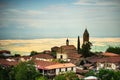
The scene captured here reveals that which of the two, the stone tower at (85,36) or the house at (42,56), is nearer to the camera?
the house at (42,56)

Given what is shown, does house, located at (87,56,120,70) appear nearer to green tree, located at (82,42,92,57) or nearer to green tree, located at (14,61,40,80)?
green tree, located at (82,42,92,57)

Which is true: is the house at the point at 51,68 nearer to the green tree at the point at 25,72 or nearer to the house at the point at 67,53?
the green tree at the point at 25,72

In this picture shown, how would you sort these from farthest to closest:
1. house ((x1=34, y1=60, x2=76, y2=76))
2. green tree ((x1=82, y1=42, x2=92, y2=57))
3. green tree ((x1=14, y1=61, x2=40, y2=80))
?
green tree ((x1=82, y1=42, x2=92, y2=57)) < house ((x1=34, y1=60, x2=76, y2=76)) < green tree ((x1=14, y1=61, x2=40, y2=80))

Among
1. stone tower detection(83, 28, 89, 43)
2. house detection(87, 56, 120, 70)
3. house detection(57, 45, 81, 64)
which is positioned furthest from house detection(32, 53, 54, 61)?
stone tower detection(83, 28, 89, 43)

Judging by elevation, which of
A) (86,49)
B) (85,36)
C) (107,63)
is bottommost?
(107,63)

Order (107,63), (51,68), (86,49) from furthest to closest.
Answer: (86,49)
(107,63)
(51,68)

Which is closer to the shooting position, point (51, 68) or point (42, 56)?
point (51, 68)

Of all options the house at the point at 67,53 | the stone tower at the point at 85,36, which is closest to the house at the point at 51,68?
the house at the point at 67,53

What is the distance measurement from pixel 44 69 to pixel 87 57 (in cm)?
271

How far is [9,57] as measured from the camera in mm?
8906

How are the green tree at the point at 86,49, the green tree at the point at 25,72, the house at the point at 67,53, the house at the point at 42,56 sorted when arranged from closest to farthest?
the green tree at the point at 25,72 → the house at the point at 42,56 → the house at the point at 67,53 → the green tree at the point at 86,49

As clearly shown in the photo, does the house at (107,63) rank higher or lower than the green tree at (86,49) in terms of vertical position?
lower

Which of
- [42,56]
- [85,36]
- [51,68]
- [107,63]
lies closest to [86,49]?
[85,36]

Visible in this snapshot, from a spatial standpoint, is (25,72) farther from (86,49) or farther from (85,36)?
(85,36)
